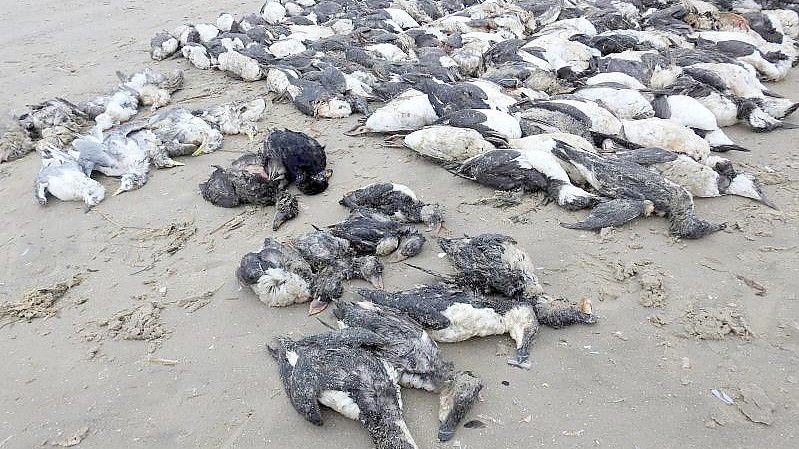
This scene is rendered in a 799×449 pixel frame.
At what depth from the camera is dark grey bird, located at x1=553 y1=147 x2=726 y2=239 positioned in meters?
3.79

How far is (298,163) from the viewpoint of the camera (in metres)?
4.58

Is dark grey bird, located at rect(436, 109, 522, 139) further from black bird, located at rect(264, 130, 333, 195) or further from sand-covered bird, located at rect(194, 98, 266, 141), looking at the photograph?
sand-covered bird, located at rect(194, 98, 266, 141)

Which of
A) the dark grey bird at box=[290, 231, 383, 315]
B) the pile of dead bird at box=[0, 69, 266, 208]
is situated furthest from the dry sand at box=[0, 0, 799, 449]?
the pile of dead bird at box=[0, 69, 266, 208]

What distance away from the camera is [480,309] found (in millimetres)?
3041

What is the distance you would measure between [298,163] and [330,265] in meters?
1.35

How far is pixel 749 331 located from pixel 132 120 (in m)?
6.37

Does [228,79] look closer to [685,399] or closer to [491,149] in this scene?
[491,149]

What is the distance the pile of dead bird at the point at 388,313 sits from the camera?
2615mm

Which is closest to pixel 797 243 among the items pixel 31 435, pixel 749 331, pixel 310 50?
pixel 749 331

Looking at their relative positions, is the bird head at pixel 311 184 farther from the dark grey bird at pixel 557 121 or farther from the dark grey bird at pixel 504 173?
the dark grey bird at pixel 557 121

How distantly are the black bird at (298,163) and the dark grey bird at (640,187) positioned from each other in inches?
79.0

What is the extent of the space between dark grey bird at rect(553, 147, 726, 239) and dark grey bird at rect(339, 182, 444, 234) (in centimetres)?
124

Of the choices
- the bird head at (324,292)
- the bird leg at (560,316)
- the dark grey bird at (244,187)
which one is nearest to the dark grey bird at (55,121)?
the dark grey bird at (244,187)

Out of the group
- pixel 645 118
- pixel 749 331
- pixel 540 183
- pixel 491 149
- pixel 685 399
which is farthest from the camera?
pixel 645 118
